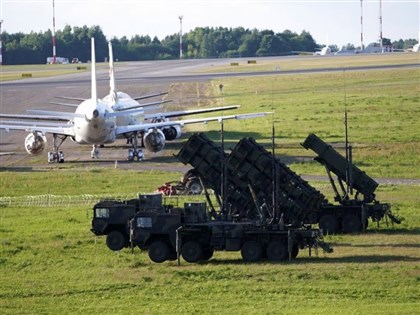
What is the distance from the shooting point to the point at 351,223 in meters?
50.4

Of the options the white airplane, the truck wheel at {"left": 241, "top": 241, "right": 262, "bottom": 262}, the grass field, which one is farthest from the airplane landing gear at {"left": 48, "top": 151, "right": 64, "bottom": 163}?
the truck wheel at {"left": 241, "top": 241, "right": 262, "bottom": 262}

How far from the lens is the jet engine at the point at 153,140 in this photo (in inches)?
3238

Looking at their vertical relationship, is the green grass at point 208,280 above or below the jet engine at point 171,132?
below

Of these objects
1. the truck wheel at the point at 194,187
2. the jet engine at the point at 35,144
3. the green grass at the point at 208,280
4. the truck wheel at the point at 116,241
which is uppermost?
the jet engine at the point at 35,144

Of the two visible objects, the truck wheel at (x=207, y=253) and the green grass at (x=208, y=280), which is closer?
the green grass at (x=208, y=280)

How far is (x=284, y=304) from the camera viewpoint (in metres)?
35.4

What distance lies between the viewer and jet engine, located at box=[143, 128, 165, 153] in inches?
3238

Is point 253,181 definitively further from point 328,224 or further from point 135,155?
point 135,155

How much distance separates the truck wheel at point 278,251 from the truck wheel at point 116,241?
18.3 ft

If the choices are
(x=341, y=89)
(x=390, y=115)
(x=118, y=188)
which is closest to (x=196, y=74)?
(x=341, y=89)

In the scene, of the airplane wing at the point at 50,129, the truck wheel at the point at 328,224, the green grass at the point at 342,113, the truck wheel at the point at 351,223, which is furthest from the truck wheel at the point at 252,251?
the airplane wing at the point at 50,129

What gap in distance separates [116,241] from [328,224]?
967cm

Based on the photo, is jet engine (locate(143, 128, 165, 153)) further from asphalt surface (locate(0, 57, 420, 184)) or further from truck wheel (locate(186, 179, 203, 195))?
truck wheel (locate(186, 179, 203, 195))

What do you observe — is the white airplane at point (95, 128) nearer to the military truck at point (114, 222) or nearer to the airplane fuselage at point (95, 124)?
the airplane fuselage at point (95, 124)
